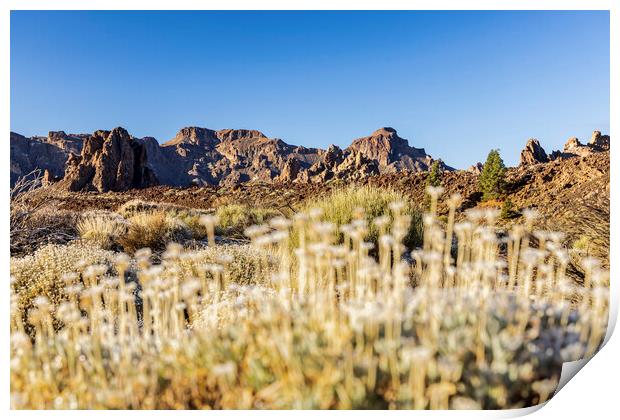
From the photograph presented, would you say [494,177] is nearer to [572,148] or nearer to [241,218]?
[572,148]

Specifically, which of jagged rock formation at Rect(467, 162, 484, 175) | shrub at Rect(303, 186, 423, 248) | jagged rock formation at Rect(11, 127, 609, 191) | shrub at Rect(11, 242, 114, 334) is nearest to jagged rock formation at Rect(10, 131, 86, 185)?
jagged rock formation at Rect(11, 127, 609, 191)

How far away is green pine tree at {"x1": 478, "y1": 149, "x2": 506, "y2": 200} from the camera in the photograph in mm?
4233

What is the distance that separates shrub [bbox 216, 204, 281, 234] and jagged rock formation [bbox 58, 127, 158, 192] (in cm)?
416

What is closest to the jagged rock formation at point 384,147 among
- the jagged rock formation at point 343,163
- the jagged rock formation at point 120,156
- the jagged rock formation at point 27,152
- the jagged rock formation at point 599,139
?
the jagged rock formation at point 120,156

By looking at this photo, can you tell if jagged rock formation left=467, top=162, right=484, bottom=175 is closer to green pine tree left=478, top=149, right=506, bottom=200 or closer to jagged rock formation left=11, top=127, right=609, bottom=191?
jagged rock formation left=11, top=127, right=609, bottom=191

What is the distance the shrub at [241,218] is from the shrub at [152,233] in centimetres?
50

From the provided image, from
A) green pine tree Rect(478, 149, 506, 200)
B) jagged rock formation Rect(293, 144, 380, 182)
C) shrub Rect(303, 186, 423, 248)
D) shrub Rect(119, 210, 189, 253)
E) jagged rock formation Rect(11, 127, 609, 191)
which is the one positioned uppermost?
jagged rock formation Rect(293, 144, 380, 182)

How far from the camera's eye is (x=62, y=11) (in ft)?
7.13

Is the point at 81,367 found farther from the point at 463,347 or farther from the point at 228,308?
the point at 463,347

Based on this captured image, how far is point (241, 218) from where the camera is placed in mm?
5578

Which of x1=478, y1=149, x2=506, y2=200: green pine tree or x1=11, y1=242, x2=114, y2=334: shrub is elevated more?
x1=478, y1=149, x2=506, y2=200: green pine tree

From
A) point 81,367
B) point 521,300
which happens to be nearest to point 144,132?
point 81,367

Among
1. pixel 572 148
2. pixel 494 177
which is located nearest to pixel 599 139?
pixel 572 148
